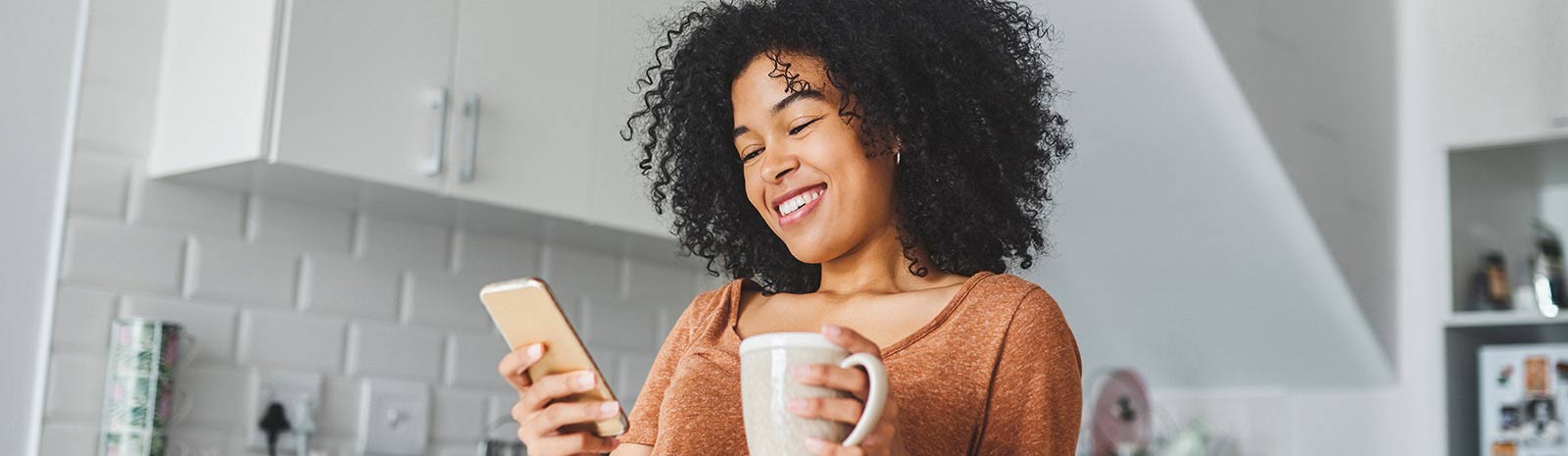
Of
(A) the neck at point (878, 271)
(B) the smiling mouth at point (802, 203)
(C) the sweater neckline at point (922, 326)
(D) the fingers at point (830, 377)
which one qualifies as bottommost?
(D) the fingers at point (830, 377)

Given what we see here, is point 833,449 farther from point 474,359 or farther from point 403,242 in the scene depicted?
point 474,359

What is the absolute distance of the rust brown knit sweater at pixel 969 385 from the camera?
1.12 m

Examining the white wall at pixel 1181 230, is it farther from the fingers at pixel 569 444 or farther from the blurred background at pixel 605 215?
the fingers at pixel 569 444

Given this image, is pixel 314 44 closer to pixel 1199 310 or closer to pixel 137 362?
pixel 137 362

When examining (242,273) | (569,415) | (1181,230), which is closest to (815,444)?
(569,415)

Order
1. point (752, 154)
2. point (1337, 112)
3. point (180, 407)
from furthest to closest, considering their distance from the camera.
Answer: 1. point (1337, 112)
2. point (180, 407)
3. point (752, 154)

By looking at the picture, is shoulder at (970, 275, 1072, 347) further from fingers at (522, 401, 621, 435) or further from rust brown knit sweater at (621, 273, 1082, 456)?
fingers at (522, 401, 621, 435)

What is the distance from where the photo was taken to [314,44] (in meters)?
2.30

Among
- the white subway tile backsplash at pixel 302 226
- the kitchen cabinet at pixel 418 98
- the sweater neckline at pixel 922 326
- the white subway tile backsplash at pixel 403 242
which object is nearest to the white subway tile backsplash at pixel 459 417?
the white subway tile backsplash at pixel 403 242

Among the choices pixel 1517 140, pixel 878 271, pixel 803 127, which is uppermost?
pixel 1517 140

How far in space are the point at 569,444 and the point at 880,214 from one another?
1.11ft

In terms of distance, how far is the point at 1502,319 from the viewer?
10.5ft

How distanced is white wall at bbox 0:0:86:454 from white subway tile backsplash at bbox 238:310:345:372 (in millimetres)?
340

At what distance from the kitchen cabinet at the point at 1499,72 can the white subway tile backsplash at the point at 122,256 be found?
261 centimetres
